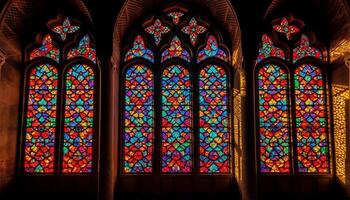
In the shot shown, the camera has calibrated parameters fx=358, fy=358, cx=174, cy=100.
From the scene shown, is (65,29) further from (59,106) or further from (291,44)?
(291,44)

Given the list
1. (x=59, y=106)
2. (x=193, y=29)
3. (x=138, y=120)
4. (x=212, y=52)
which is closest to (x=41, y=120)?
(x=59, y=106)

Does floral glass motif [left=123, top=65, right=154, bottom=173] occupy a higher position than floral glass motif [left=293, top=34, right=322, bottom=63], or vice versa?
floral glass motif [left=293, top=34, right=322, bottom=63]

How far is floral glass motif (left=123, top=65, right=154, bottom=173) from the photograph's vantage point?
823 centimetres

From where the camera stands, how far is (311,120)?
8.27m

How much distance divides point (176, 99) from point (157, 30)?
1.77 meters

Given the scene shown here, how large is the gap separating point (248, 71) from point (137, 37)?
301 centimetres

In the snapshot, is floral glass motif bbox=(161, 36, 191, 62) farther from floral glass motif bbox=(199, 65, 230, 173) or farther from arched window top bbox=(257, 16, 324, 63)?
arched window top bbox=(257, 16, 324, 63)

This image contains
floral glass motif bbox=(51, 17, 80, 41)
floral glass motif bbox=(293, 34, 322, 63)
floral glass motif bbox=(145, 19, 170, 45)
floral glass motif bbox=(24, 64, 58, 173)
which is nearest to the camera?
floral glass motif bbox=(24, 64, 58, 173)

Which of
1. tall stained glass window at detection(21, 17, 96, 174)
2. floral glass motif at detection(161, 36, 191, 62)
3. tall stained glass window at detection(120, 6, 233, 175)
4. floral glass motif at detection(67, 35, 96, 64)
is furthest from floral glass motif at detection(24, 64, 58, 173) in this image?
floral glass motif at detection(161, 36, 191, 62)

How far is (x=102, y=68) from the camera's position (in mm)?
7254

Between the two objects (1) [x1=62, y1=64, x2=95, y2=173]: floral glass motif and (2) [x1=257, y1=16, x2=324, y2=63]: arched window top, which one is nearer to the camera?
(1) [x1=62, y1=64, x2=95, y2=173]: floral glass motif

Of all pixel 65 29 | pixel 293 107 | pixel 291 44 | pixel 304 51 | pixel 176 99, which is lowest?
pixel 293 107

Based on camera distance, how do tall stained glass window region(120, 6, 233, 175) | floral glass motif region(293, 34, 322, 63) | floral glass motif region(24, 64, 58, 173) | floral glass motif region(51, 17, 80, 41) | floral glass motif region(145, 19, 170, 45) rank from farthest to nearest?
floral glass motif region(145, 19, 170, 45), floral glass motif region(51, 17, 80, 41), floral glass motif region(293, 34, 322, 63), tall stained glass window region(120, 6, 233, 175), floral glass motif region(24, 64, 58, 173)

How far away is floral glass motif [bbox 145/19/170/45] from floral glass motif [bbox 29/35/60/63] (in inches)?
88.6
